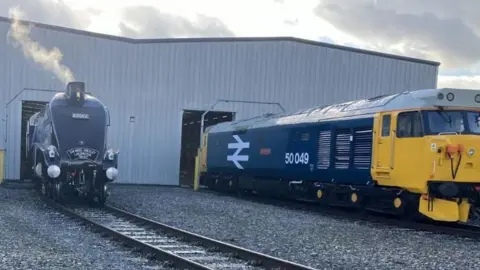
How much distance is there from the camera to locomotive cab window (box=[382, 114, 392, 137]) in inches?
550

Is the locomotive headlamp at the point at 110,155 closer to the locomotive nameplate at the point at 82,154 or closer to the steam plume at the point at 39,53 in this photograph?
the locomotive nameplate at the point at 82,154

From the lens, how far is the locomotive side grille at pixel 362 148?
14645mm

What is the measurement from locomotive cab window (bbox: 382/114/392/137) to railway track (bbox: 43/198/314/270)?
595cm

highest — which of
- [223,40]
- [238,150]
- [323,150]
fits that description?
[223,40]

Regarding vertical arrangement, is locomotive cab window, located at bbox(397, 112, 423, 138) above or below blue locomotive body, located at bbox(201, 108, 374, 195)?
above

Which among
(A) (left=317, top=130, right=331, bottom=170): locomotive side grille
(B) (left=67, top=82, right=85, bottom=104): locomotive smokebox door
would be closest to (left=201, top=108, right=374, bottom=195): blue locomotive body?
(A) (left=317, top=130, right=331, bottom=170): locomotive side grille

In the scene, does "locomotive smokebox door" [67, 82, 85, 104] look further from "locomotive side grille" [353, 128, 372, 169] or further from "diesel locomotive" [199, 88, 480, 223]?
"locomotive side grille" [353, 128, 372, 169]

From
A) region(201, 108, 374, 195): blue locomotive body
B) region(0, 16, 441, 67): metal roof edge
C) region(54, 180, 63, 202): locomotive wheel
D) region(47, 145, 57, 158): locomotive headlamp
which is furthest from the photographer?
region(0, 16, 441, 67): metal roof edge

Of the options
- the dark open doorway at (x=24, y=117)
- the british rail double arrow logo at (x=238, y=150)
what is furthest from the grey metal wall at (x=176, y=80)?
the british rail double arrow logo at (x=238, y=150)

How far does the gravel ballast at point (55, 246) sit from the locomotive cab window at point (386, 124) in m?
7.18

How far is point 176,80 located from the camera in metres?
29.3

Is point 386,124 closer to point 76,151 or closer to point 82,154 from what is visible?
point 82,154

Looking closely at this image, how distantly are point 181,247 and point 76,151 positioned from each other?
8.12 meters

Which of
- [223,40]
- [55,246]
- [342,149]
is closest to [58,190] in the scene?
[55,246]
